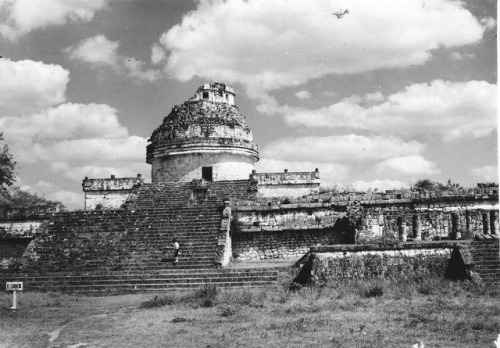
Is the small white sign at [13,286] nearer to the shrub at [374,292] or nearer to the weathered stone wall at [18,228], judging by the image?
the shrub at [374,292]

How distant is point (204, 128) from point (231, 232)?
762cm

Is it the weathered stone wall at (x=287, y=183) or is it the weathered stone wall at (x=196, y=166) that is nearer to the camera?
the weathered stone wall at (x=287, y=183)

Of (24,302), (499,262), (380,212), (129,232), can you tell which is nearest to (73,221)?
(129,232)

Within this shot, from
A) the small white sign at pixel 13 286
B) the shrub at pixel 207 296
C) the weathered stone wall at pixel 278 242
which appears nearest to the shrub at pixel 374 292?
the shrub at pixel 207 296

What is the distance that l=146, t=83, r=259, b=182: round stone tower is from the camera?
23.2 m

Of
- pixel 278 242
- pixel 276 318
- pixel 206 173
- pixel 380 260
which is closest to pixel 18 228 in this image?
pixel 206 173

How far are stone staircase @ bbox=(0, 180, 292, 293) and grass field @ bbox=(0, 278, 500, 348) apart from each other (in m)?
1.39

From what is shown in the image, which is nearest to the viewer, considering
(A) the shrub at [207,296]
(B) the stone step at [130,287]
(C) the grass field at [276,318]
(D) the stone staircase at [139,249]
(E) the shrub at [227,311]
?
(C) the grass field at [276,318]

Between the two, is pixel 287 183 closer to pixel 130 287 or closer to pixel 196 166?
pixel 196 166

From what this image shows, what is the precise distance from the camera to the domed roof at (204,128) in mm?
23188

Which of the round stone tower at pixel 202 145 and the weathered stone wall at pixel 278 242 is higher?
the round stone tower at pixel 202 145

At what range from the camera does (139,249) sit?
15547 millimetres

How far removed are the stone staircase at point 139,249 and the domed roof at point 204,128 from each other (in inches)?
144

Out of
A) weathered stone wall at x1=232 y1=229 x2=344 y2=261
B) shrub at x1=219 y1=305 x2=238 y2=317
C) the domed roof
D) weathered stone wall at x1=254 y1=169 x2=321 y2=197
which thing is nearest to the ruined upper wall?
the domed roof
